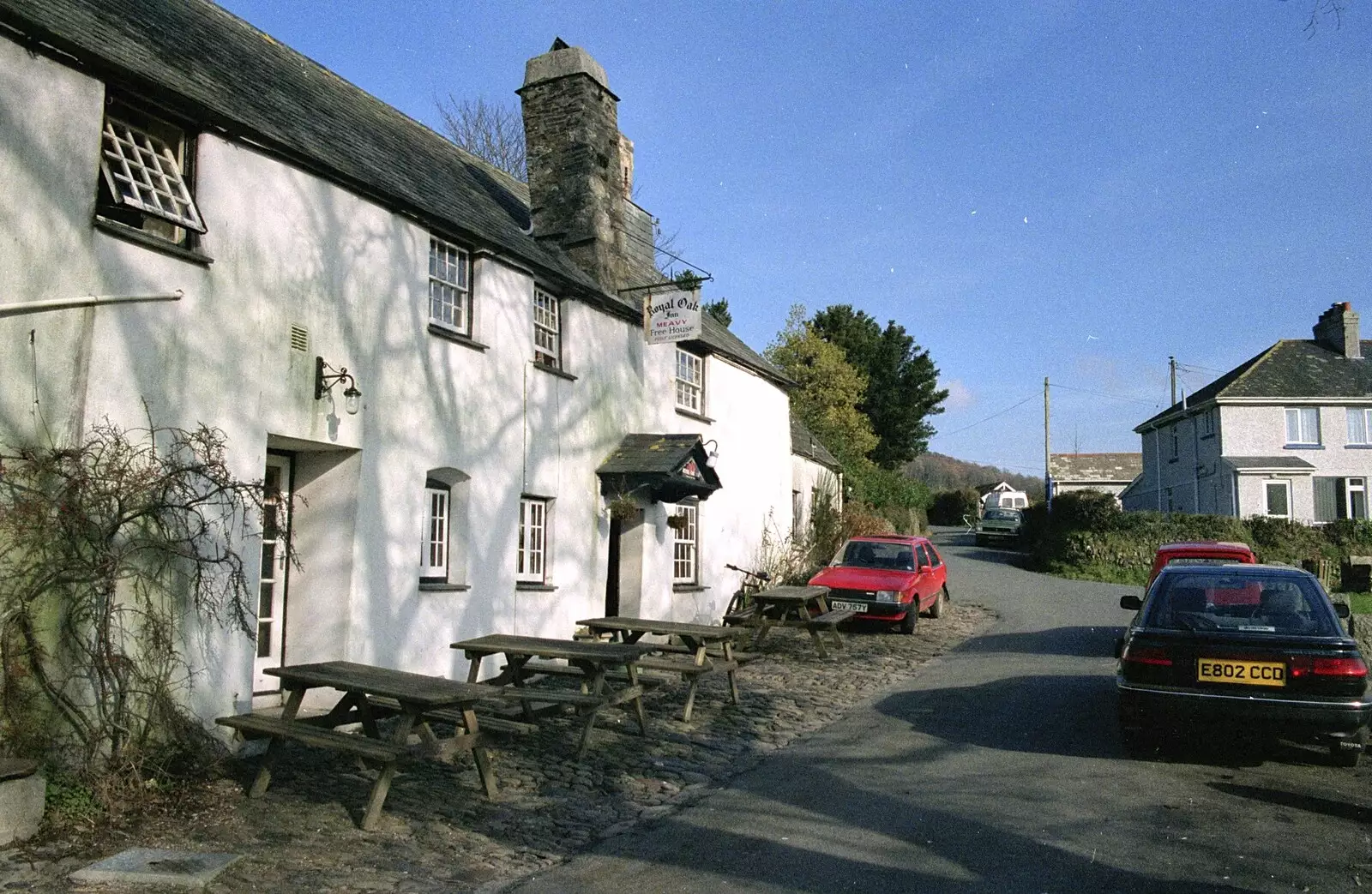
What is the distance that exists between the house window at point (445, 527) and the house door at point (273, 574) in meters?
1.63

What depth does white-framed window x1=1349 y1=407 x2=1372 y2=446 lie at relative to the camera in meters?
38.7

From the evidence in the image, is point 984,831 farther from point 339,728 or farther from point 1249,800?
point 339,728

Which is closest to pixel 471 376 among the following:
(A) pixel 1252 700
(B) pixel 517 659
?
(B) pixel 517 659

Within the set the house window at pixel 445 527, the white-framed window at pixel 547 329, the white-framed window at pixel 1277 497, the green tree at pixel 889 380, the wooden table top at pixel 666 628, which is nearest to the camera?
the wooden table top at pixel 666 628

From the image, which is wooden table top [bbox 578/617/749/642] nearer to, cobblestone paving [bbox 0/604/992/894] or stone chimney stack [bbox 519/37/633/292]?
cobblestone paving [bbox 0/604/992/894]

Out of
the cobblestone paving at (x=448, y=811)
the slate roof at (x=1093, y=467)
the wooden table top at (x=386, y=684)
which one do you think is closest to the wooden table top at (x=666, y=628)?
the cobblestone paving at (x=448, y=811)

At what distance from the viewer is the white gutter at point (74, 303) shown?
6250 millimetres

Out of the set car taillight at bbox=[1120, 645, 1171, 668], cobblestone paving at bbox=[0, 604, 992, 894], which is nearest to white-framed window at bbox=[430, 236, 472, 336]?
cobblestone paving at bbox=[0, 604, 992, 894]

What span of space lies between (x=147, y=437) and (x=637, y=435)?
325 inches

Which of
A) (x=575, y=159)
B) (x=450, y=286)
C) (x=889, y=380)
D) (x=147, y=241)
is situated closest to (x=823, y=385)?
(x=889, y=380)

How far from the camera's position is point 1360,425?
38.8m

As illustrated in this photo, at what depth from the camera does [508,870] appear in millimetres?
5371

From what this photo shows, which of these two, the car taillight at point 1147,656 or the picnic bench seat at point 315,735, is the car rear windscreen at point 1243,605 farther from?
the picnic bench seat at point 315,735

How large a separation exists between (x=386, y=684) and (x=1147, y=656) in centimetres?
569
